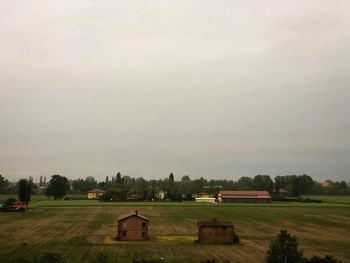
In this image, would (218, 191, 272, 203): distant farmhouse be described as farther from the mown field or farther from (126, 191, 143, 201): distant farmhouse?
the mown field

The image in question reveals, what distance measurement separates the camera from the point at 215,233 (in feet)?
198

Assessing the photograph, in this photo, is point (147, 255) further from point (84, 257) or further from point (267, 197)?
point (267, 197)

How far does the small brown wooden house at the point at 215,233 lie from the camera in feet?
197

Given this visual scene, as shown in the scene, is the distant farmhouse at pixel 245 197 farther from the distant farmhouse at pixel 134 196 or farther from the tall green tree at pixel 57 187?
the tall green tree at pixel 57 187

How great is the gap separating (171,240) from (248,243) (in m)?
9.68

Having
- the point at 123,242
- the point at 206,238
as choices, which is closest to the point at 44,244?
the point at 123,242

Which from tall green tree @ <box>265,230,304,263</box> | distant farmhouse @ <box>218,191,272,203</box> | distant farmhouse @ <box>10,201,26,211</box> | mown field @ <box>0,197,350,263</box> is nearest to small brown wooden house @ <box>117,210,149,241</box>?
mown field @ <box>0,197,350,263</box>

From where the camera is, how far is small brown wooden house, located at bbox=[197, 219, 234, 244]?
197 feet

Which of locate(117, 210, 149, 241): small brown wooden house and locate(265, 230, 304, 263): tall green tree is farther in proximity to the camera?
locate(117, 210, 149, 241): small brown wooden house

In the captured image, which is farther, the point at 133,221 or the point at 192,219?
the point at 192,219

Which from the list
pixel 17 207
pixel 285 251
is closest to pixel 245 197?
pixel 17 207

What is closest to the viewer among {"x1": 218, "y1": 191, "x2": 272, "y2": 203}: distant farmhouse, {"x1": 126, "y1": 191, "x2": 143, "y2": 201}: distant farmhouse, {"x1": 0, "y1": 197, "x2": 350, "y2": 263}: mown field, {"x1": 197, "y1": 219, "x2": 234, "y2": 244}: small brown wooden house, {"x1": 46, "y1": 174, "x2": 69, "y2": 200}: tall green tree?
{"x1": 0, "y1": 197, "x2": 350, "y2": 263}: mown field

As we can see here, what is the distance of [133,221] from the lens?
62.5 m

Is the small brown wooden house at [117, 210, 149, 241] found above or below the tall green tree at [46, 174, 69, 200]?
below
